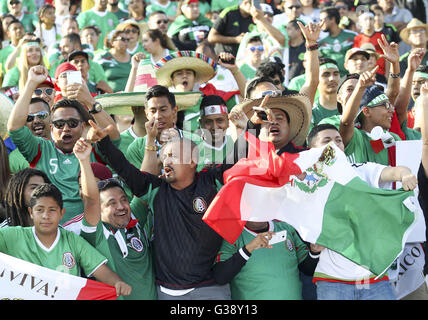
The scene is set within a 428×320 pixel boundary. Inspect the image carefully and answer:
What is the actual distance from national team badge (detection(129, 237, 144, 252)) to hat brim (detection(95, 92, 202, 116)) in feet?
6.15

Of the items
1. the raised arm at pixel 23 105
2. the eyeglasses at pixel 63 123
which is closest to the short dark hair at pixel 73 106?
the eyeglasses at pixel 63 123

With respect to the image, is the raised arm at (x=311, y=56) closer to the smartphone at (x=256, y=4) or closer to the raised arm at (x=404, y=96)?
the raised arm at (x=404, y=96)

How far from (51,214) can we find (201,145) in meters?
1.67

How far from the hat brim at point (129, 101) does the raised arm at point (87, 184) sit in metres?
1.83

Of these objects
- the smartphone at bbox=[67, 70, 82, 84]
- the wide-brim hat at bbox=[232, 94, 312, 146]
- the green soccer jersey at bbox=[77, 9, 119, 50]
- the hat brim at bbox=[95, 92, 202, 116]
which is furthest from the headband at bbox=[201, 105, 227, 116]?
the green soccer jersey at bbox=[77, 9, 119, 50]

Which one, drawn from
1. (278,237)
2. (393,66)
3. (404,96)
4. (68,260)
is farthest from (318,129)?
(68,260)

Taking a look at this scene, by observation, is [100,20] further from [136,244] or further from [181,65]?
[136,244]

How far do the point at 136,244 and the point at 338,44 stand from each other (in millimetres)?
6223

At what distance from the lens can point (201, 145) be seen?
6.11 metres

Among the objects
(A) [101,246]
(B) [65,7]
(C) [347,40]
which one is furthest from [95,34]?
(A) [101,246]

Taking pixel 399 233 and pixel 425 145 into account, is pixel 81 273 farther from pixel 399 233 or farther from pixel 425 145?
pixel 425 145

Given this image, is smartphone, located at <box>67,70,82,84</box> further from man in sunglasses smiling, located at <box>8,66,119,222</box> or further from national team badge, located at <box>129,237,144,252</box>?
national team badge, located at <box>129,237,144,252</box>

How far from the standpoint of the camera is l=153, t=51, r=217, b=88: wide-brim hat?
7.50 m
